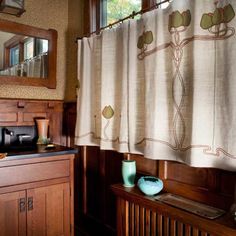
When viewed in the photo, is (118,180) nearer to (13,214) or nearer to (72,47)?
(13,214)

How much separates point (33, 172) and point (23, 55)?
106 cm

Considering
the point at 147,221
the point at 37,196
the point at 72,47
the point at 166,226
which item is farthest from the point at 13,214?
the point at 72,47

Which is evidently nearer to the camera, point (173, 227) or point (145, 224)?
point (173, 227)

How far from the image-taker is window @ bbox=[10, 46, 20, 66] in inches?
87.4

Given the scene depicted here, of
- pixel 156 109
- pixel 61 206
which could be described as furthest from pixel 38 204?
pixel 156 109

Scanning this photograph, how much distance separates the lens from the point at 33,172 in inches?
73.2

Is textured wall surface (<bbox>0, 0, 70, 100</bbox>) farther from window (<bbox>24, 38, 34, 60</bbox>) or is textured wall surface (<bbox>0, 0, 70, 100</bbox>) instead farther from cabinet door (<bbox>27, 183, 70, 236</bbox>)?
cabinet door (<bbox>27, 183, 70, 236</bbox>)

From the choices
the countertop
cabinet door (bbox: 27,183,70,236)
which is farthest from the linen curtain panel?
cabinet door (bbox: 27,183,70,236)

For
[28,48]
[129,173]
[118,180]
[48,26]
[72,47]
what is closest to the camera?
[129,173]

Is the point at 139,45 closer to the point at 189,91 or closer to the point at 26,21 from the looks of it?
the point at 189,91

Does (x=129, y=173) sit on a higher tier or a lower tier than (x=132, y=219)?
higher

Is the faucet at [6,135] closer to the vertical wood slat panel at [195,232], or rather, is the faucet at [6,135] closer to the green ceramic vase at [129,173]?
the green ceramic vase at [129,173]

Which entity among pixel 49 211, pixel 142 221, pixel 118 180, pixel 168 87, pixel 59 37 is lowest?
pixel 49 211

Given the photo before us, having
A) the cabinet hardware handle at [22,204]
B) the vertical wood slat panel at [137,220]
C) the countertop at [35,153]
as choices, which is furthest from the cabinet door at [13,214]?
the vertical wood slat panel at [137,220]
